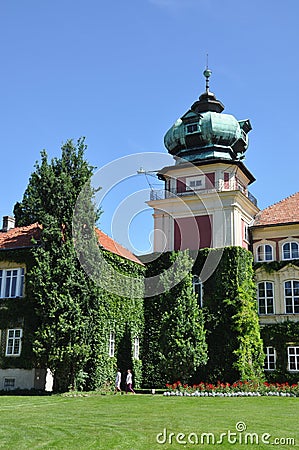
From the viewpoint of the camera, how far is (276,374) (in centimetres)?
3225

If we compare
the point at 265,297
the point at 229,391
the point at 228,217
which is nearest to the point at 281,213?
the point at 228,217

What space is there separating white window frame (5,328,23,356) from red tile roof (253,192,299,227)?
53.9 feet

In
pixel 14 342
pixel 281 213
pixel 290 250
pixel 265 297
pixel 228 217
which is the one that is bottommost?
pixel 14 342

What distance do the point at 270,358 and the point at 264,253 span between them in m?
6.45

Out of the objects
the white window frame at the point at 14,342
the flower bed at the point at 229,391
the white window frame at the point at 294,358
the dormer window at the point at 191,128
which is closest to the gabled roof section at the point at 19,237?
the white window frame at the point at 14,342

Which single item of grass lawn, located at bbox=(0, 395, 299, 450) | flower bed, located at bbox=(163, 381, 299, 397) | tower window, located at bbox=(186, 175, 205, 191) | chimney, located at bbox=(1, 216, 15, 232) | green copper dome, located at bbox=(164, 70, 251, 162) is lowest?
grass lawn, located at bbox=(0, 395, 299, 450)

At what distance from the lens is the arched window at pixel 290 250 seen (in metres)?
34.2

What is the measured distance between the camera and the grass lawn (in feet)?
36.2

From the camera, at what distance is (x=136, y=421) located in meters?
14.4

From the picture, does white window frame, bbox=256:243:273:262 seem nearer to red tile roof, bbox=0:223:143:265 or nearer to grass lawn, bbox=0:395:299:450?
red tile roof, bbox=0:223:143:265

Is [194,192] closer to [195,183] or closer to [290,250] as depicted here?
[195,183]

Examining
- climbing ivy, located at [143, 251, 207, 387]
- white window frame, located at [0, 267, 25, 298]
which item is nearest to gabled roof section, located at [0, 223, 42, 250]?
white window frame, located at [0, 267, 25, 298]

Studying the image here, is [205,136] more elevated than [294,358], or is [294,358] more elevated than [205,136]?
[205,136]

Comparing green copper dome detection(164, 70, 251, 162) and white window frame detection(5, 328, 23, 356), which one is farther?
green copper dome detection(164, 70, 251, 162)
